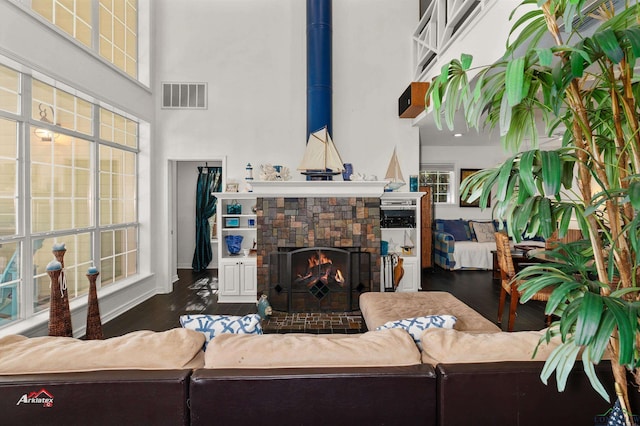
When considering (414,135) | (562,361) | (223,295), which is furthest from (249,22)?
(562,361)

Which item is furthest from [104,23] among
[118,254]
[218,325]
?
[218,325]

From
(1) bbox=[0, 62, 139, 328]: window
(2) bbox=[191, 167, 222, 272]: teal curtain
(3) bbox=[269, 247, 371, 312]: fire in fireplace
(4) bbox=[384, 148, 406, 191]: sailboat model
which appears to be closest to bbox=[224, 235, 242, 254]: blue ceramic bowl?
(3) bbox=[269, 247, 371, 312]: fire in fireplace

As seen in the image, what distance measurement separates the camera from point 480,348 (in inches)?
51.0

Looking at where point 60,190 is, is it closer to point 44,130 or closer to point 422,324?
point 44,130

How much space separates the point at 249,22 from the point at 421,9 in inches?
102

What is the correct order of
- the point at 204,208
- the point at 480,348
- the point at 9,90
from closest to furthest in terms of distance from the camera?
the point at 480,348 → the point at 9,90 → the point at 204,208

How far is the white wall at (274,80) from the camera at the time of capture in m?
5.05

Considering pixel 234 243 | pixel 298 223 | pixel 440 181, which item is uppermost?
pixel 440 181

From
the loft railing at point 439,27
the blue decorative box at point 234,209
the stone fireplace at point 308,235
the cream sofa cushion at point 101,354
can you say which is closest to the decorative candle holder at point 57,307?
the cream sofa cushion at point 101,354

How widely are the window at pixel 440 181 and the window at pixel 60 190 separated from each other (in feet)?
18.4

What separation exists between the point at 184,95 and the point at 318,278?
3388 mm

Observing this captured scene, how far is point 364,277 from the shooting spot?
438cm

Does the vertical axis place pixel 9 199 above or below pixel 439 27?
below

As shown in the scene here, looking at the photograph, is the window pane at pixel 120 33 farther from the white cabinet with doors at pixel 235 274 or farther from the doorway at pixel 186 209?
the white cabinet with doors at pixel 235 274
